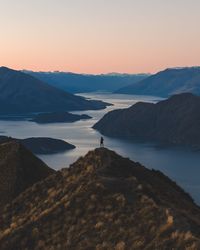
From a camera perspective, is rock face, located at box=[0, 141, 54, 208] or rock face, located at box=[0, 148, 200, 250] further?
rock face, located at box=[0, 141, 54, 208]

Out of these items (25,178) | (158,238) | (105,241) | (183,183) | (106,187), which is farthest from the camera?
(183,183)

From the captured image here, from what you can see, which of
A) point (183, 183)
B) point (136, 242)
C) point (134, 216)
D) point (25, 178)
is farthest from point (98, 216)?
point (183, 183)

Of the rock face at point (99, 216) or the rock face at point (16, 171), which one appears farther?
the rock face at point (16, 171)

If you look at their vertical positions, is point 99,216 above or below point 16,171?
above

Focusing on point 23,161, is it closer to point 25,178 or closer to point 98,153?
point 25,178

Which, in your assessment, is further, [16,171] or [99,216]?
[16,171]
